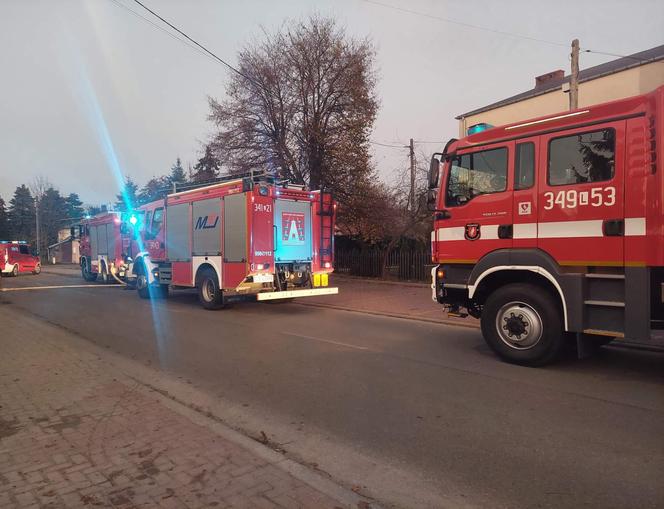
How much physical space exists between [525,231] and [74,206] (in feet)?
304

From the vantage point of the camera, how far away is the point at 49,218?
228 ft

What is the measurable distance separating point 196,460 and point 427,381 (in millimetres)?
3061

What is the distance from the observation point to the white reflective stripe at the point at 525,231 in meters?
6.20

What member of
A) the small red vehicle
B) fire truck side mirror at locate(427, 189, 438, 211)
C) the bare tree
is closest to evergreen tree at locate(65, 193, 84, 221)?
the small red vehicle

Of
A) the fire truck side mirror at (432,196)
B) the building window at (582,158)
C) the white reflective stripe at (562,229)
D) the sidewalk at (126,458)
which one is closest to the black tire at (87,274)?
the sidewalk at (126,458)

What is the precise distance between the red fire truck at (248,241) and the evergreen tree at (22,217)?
71.3m

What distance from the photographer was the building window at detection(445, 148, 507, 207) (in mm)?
6551

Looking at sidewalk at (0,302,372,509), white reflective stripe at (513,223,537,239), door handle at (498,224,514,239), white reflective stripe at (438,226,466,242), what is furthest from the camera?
white reflective stripe at (438,226,466,242)

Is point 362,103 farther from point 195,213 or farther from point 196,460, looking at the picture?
point 196,460

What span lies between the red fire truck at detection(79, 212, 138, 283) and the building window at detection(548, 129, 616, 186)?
621 inches

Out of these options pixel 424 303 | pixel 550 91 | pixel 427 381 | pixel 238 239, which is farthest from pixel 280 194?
pixel 550 91

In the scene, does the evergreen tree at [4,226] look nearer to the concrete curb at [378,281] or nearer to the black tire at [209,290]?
the concrete curb at [378,281]

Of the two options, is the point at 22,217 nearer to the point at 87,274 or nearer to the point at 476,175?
the point at 87,274

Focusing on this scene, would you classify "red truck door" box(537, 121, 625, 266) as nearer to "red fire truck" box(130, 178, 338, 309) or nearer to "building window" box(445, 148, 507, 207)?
"building window" box(445, 148, 507, 207)
